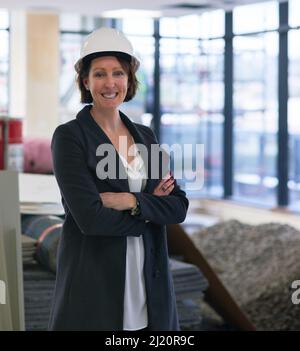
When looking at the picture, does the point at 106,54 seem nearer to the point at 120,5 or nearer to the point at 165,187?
the point at 165,187

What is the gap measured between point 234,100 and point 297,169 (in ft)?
5.08

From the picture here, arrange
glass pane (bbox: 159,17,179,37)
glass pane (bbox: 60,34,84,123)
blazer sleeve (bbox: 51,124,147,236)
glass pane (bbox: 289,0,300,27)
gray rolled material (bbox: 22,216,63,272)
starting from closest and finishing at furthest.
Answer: blazer sleeve (bbox: 51,124,147,236) → gray rolled material (bbox: 22,216,63,272) → glass pane (bbox: 289,0,300,27) → glass pane (bbox: 60,34,84,123) → glass pane (bbox: 159,17,179,37)

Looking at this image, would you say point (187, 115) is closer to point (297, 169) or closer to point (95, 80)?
point (297, 169)

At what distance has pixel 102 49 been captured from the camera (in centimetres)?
206

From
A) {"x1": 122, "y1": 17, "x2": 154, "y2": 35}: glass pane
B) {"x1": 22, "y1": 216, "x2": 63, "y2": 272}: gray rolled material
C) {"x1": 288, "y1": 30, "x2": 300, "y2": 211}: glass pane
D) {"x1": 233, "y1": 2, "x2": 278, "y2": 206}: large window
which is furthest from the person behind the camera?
{"x1": 122, "y1": 17, "x2": 154, "y2": 35}: glass pane

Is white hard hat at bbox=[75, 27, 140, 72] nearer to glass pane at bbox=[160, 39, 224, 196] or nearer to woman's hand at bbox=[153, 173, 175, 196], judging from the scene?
woman's hand at bbox=[153, 173, 175, 196]

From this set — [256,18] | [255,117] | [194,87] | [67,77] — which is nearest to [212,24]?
[256,18]

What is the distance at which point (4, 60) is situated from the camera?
1041 centimetres

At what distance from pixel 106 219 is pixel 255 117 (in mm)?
8702

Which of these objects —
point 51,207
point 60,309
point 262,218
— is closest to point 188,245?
point 51,207

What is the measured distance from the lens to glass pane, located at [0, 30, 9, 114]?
1037 cm

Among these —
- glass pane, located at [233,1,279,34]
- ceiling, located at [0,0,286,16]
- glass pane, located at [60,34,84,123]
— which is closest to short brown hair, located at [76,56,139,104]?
ceiling, located at [0,0,286,16]

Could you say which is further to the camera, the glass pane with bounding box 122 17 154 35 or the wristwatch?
the glass pane with bounding box 122 17 154 35

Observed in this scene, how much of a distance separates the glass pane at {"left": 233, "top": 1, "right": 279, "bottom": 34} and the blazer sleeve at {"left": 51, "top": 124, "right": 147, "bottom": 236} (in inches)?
313
